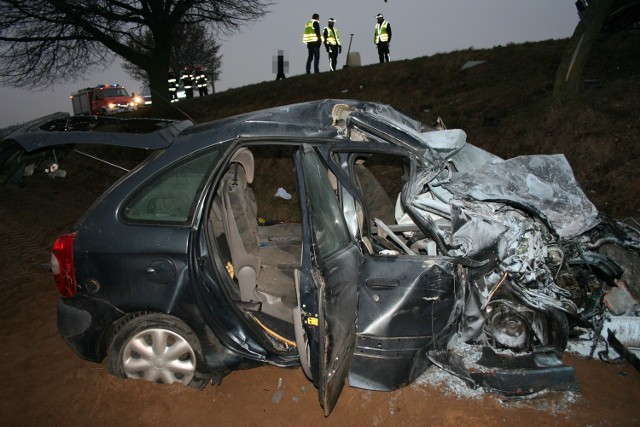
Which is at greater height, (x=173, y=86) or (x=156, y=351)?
(x=173, y=86)

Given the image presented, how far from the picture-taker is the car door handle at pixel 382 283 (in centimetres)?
277

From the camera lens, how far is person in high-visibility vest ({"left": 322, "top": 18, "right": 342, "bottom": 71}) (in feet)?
55.8

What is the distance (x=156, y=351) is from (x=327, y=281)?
4.38 feet

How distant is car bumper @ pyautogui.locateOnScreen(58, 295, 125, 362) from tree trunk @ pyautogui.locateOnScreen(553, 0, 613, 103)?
7841mm

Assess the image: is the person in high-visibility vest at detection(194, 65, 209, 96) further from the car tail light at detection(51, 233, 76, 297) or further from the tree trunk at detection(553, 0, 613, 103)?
the car tail light at detection(51, 233, 76, 297)

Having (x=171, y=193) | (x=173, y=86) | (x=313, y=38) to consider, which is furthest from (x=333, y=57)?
(x=171, y=193)

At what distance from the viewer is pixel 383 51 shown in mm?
17031

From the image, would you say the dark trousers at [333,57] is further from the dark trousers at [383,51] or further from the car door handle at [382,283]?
the car door handle at [382,283]

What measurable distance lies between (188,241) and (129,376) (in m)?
1.06

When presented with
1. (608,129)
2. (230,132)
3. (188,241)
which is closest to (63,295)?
(188,241)

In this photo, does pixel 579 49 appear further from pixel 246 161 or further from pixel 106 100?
pixel 106 100

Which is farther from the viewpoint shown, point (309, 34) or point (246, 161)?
point (309, 34)

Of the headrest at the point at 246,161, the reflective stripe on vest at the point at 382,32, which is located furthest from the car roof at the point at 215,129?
the reflective stripe on vest at the point at 382,32

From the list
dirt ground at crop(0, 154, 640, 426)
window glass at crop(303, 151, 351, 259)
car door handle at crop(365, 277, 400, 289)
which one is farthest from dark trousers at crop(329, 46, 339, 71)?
car door handle at crop(365, 277, 400, 289)
